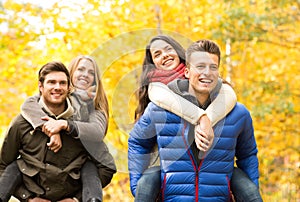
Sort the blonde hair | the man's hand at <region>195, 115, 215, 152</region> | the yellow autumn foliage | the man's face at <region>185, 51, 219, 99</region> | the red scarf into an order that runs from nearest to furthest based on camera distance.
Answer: the man's hand at <region>195, 115, 215, 152</region>
the man's face at <region>185, 51, 219, 99</region>
the red scarf
the blonde hair
the yellow autumn foliage

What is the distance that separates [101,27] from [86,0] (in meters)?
0.46

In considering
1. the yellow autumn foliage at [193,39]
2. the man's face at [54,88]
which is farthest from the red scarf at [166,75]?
the yellow autumn foliage at [193,39]

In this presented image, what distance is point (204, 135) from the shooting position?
3258 mm

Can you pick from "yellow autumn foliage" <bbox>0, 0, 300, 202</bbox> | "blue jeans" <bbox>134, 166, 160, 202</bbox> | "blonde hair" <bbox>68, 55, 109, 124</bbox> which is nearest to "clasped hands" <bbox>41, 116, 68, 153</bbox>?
"blonde hair" <bbox>68, 55, 109, 124</bbox>

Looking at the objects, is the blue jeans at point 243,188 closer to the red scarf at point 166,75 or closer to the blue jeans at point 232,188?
the blue jeans at point 232,188

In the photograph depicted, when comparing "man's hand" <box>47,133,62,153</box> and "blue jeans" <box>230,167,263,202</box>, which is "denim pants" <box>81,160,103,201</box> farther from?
"blue jeans" <box>230,167,263,202</box>

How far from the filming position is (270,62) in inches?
384

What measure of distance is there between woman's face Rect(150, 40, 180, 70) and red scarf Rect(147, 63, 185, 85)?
0.06m

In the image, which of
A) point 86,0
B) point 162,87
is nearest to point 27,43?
point 86,0

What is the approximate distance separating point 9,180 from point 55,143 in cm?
38

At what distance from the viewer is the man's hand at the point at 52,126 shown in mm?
3473

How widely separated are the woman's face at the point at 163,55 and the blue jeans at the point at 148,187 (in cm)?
88

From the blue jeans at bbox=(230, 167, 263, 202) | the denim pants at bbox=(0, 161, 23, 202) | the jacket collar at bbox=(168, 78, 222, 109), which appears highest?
the jacket collar at bbox=(168, 78, 222, 109)

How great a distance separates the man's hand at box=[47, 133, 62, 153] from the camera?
3.48m
